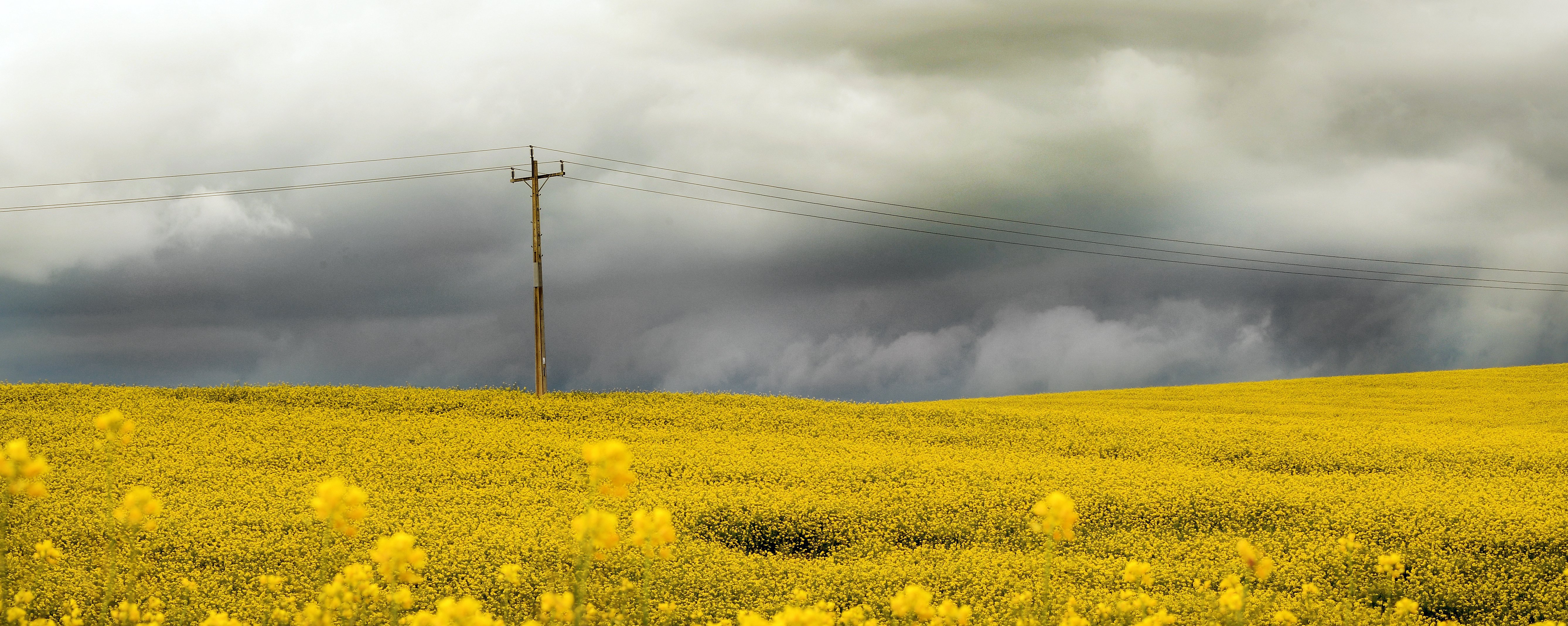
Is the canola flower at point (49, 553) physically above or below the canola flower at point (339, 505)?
below

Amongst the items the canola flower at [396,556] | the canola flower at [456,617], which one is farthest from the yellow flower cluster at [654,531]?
the canola flower at [396,556]

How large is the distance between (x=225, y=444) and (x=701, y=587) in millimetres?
12731

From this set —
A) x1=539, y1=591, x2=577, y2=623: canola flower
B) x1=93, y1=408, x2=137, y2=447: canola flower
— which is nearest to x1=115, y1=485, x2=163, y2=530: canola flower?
x1=93, y1=408, x2=137, y2=447: canola flower

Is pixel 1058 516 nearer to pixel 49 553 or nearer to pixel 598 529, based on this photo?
pixel 598 529

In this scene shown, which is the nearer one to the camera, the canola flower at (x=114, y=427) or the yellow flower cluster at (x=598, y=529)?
the yellow flower cluster at (x=598, y=529)

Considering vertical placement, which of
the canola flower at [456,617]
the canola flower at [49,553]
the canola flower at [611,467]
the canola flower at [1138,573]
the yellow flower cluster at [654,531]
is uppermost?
the canola flower at [611,467]

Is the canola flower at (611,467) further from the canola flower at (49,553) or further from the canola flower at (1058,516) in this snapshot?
the canola flower at (49,553)

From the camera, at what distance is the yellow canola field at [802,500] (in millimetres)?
9016

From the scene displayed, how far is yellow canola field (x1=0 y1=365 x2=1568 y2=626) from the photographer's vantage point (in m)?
9.02

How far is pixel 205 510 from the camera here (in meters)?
12.2

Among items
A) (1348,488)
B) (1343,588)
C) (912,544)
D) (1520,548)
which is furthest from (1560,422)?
(912,544)

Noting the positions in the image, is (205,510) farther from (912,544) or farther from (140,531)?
(912,544)

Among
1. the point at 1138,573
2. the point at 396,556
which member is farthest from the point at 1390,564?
the point at 396,556

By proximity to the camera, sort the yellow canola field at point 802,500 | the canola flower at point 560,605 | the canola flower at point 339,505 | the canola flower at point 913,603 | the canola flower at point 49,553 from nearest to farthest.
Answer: the canola flower at point 339,505 < the canola flower at point 560,605 < the canola flower at point 913,603 < the canola flower at point 49,553 < the yellow canola field at point 802,500
